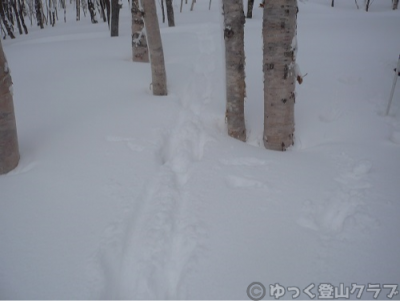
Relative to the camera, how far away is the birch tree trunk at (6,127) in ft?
9.05

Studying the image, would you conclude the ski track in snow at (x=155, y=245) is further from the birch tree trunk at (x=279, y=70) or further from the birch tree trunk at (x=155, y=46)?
the birch tree trunk at (x=155, y=46)

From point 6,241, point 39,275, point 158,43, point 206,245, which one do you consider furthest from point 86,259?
point 158,43

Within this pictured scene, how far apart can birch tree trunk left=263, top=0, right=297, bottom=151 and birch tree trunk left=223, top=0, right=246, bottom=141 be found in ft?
1.17

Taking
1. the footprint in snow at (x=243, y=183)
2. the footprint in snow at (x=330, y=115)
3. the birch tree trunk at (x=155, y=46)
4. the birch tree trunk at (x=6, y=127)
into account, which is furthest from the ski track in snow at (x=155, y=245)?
the footprint in snow at (x=330, y=115)

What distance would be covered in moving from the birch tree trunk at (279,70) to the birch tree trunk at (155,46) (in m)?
2.10

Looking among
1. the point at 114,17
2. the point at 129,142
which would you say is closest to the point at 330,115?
the point at 129,142

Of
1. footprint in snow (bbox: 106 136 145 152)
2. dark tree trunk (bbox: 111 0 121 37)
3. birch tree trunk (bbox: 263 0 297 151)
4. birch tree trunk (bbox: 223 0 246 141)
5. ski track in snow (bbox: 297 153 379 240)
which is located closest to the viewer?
ski track in snow (bbox: 297 153 379 240)

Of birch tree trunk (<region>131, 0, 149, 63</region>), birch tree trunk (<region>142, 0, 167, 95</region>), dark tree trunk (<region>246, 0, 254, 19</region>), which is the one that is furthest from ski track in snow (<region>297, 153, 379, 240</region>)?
dark tree trunk (<region>246, 0, 254, 19</region>)

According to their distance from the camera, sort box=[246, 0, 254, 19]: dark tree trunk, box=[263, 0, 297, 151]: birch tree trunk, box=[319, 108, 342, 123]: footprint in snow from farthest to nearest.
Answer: box=[246, 0, 254, 19]: dark tree trunk, box=[319, 108, 342, 123]: footprint in snow, box=[263, 0, 297, 151]: birch tree trunk

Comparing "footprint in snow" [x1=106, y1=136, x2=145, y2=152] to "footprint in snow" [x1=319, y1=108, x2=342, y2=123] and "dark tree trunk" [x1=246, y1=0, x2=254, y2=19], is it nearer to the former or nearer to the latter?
"footprint in snow" [x1=319, y1=108, x2=342, y2=123]

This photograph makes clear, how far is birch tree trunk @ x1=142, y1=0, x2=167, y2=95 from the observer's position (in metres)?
4.35

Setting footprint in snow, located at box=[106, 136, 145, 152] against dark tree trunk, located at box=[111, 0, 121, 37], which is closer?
footprint in snow, located at box=[106, 136, 145, 152]

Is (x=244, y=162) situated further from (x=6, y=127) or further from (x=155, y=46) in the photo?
(x=155, y=46)

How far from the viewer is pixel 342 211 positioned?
235cm
